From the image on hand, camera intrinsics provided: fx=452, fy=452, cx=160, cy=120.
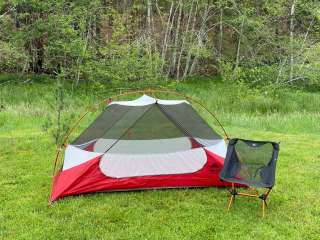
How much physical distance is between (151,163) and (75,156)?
0.97 m

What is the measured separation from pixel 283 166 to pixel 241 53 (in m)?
12.6

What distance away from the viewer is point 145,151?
5953 mm

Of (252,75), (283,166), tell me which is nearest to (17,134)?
(283,166)

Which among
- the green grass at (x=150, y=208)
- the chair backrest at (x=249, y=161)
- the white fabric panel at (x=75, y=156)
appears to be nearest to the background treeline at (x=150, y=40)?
→ the green grass at (x=150, y=208)

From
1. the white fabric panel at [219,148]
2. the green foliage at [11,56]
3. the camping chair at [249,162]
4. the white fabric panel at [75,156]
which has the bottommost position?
the green foliage at [11,56]

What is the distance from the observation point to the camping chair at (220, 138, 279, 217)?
4.84 m

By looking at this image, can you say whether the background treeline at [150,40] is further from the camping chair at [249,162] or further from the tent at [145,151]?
the camping chair at [249,162]

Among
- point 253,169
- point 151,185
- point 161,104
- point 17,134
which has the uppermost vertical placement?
point 161,104

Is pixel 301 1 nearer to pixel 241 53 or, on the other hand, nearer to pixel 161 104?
pixel 241 53

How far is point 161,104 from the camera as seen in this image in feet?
18.1

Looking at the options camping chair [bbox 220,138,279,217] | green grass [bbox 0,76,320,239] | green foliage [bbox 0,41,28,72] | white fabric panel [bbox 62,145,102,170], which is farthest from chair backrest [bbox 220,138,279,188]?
green foliage [bbox 0,41,28,72]

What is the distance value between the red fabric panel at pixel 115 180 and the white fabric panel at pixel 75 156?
0.09 metres

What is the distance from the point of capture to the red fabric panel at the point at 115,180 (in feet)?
17.2

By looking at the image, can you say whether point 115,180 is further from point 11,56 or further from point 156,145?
point 11,56
